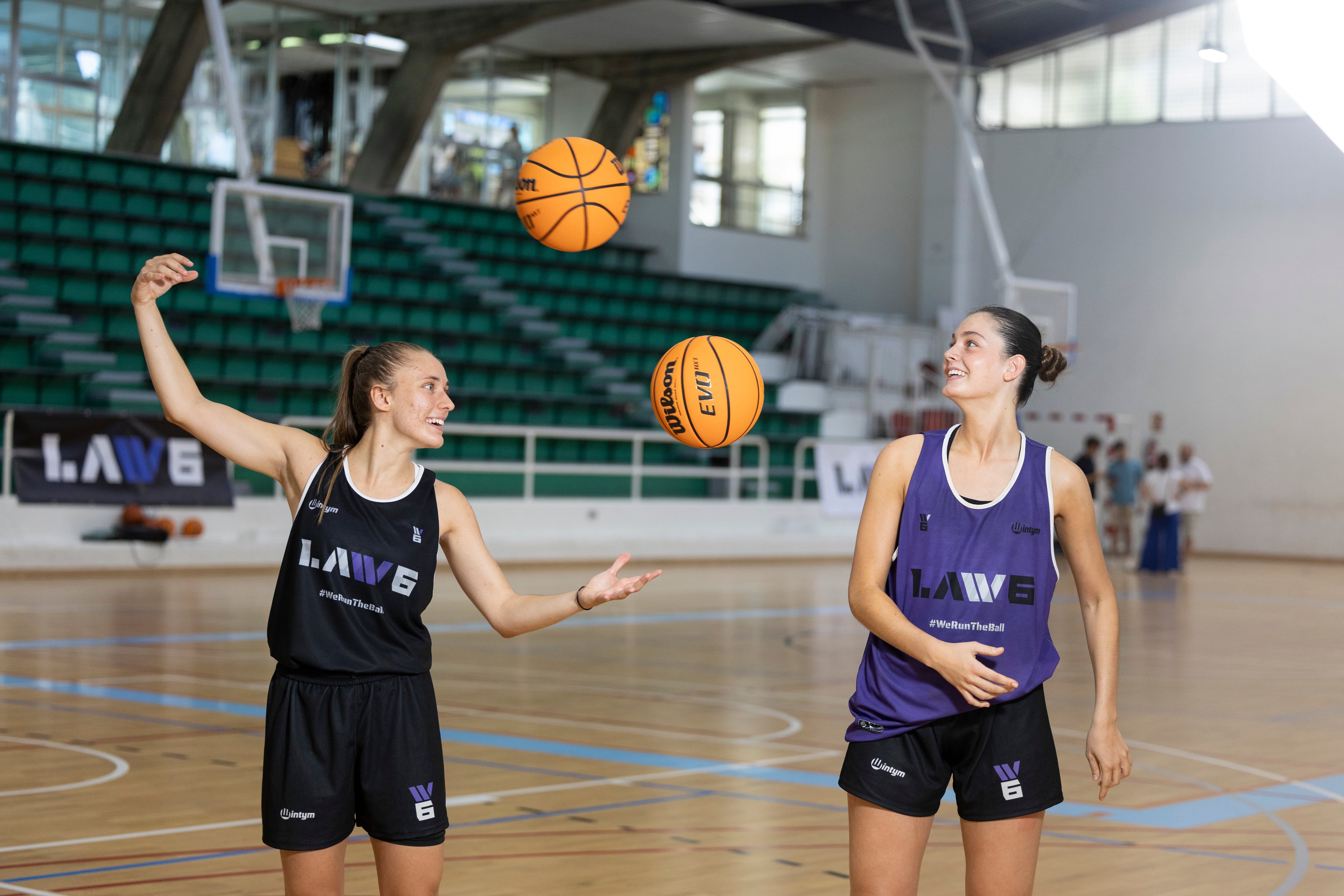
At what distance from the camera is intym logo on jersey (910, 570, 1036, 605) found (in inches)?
130

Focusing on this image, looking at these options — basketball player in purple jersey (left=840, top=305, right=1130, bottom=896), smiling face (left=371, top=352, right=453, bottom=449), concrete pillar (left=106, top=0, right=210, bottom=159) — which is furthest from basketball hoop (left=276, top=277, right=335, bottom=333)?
basketball player in purple jersey (left=840, top=305, right=1130, bottom=896)

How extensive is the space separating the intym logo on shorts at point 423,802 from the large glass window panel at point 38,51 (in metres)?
20.2

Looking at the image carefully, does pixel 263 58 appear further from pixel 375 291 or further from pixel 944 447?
pixel 944 447

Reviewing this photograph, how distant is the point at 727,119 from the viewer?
28016mm

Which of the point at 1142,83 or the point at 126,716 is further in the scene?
the point at 1142,83

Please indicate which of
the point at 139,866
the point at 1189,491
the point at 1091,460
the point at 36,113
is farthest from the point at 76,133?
the point at 139,866

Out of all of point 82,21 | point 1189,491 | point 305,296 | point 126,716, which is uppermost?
point 82,21

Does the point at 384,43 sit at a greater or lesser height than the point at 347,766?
greater

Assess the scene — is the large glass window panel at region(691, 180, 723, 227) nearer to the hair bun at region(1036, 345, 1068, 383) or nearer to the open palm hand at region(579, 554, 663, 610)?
the hair bun at region(1036, 345, 1068, 383)

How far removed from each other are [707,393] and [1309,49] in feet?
7.26

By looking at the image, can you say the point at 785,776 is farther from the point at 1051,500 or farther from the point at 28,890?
the point at 1051,500

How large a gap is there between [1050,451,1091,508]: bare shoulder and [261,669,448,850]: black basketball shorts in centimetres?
145

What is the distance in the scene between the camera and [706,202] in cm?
2725

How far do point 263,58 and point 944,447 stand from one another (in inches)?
860
